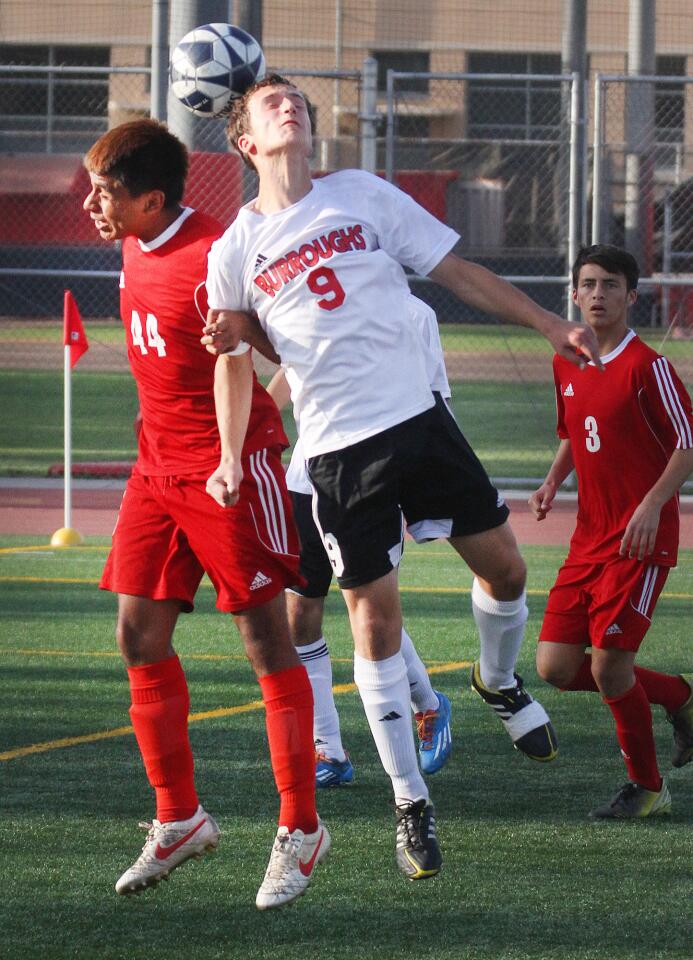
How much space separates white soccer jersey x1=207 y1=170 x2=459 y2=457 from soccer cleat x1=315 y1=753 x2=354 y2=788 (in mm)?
1554

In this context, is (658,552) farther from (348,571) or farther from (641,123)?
(641,123)

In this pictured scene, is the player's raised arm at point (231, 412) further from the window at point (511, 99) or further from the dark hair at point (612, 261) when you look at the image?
the window at point (511, 99)

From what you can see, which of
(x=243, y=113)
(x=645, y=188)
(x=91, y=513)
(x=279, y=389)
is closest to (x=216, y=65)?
(x=279, y=389)

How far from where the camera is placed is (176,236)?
4.55 m

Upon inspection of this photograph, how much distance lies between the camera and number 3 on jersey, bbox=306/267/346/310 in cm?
434

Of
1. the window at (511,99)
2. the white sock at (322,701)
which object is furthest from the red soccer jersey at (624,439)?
the window at (511,99)

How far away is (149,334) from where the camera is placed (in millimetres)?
4449

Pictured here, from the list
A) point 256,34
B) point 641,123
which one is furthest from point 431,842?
point 641,123

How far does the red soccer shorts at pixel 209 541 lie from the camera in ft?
14.3

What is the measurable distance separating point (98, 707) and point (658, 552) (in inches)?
105

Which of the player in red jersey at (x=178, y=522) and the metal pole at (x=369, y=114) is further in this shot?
the metal pole at (x=369, y=114)

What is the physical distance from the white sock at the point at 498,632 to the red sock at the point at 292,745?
993mm

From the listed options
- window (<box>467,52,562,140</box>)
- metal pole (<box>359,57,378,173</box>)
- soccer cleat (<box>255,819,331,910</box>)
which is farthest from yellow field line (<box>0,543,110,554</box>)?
window (<box>467,52,562,140</box>)

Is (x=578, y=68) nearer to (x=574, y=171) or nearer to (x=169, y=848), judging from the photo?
(x=574, y=171)
